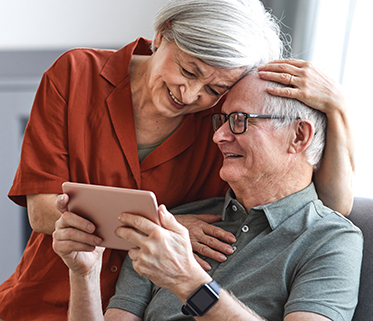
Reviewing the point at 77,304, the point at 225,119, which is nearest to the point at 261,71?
the point at 225,119

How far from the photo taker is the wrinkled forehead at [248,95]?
1.36 m

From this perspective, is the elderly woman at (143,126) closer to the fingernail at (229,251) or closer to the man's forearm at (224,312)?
the fingernail at (229,251)

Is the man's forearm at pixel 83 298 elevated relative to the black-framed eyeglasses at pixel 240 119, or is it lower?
lower

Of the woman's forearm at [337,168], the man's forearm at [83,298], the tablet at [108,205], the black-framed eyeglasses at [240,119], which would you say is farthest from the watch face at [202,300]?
the woman's forearm at [337,168]

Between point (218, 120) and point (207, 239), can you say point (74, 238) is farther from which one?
point (218, 120)

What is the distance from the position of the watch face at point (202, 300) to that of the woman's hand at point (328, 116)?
25.5 inches

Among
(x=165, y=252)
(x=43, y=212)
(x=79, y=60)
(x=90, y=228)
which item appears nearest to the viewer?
(x=165, y=252)

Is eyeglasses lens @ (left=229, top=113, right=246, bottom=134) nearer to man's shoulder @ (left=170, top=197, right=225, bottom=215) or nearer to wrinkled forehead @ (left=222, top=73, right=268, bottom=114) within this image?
wrinkled forehead @ (left=222, top=73, right=268, bottom=114)

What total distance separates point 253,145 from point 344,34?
0.98 meters

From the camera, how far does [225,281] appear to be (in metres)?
1.33

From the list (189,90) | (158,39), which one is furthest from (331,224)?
(158,39)

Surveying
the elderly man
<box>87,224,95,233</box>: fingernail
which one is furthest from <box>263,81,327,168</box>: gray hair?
<box>87,224,95,233</box>: fingernail

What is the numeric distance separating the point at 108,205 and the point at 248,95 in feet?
1.98

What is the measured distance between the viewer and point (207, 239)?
1.42 metres
